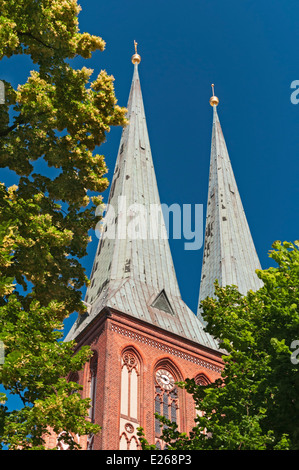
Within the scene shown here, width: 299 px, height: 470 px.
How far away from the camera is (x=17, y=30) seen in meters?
13.6

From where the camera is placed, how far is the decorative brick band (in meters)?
28.2

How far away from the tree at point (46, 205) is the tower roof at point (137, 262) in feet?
48.0

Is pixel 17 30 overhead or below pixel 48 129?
overhead

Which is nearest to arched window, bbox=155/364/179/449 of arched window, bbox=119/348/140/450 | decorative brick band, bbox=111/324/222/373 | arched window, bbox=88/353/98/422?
decorative brick band, bbox=111/324/222/373

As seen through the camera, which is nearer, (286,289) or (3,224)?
(3,224)

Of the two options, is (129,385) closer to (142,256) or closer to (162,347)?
(162,347)

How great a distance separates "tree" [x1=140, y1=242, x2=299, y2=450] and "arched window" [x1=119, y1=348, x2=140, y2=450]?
33.1ft

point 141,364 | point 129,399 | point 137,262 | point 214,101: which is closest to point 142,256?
point 137,262

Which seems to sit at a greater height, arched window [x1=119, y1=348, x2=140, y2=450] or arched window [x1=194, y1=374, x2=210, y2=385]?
arched window [x1=194, y1=374, x2=210, y2=385]

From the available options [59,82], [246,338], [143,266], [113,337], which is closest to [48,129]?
[59,82]

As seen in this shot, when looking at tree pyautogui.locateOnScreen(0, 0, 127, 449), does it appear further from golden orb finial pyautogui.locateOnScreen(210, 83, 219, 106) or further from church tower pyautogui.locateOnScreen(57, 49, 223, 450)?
golden orb finial pyautogui.locateOnScreen(210, 83, 219, 106)

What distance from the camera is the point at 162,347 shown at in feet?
96.2

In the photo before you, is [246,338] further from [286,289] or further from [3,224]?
[3,224]

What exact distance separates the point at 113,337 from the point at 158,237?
24.2 ft
